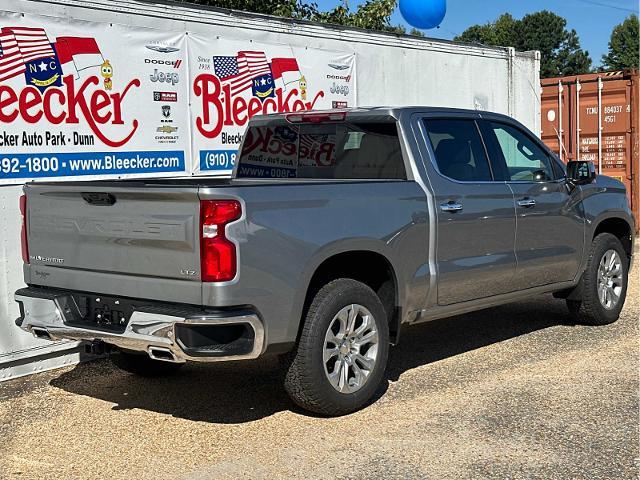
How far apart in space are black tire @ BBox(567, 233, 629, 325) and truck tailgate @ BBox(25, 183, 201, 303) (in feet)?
13.3

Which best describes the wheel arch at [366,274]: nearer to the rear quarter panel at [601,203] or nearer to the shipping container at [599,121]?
the rear quarter panel at [601,203]

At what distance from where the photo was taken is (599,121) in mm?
14086

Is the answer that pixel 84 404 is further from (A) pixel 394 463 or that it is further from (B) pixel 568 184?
(B) pixel 568 184

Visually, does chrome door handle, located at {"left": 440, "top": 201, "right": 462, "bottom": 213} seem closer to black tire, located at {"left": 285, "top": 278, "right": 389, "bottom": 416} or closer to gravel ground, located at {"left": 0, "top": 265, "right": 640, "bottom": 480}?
black tire, located at {"left": 285, "top": 278, "right": 389, "bottom": 416}

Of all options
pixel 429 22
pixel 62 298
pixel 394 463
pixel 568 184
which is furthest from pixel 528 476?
pixel 429 22

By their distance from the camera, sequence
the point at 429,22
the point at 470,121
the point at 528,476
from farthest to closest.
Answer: the point at 429,22 < the point at 470,121 < the point at 528,476

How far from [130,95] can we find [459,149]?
2.82 m

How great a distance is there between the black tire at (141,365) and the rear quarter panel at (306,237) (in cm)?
173

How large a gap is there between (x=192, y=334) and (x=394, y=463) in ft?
4.07

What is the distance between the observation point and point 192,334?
4766mm

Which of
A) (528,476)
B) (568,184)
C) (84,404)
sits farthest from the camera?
(568,184)

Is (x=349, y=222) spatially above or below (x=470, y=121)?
below

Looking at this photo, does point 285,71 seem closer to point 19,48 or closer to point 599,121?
point 19,48

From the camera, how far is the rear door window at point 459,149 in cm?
A: 638
